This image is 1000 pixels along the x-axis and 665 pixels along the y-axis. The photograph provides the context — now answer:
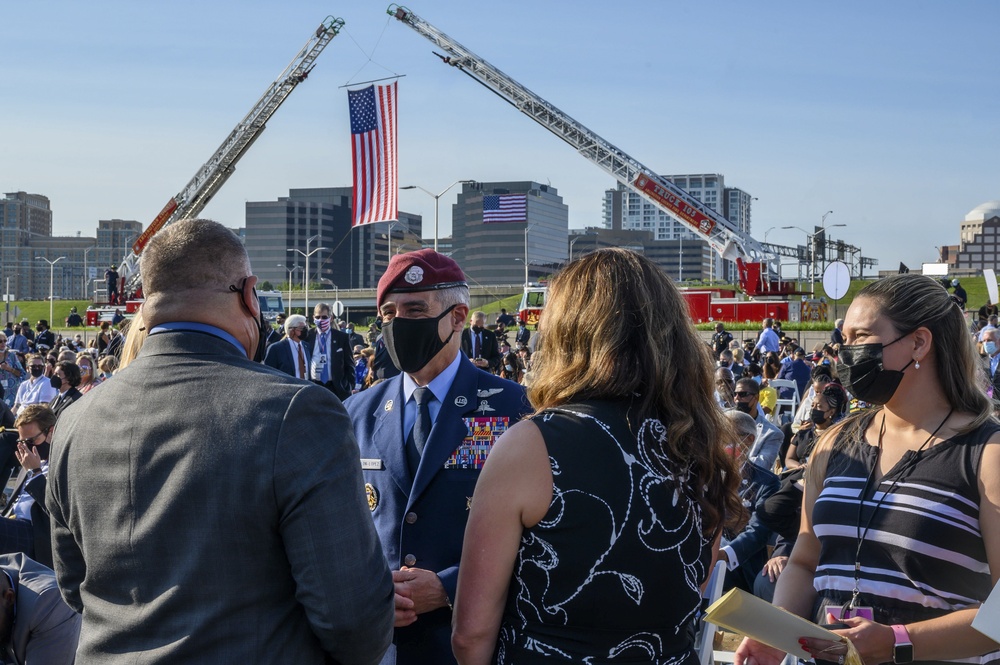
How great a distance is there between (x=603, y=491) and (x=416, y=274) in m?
1.42

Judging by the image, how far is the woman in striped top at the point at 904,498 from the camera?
8.85 feet

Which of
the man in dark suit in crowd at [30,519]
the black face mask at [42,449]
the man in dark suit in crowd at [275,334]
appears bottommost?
the man in dark suit in crowd at [30,519]

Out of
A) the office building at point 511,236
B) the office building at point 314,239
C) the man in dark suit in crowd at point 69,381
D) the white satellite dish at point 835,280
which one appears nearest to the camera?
the man in dark suit in crowd at point 69,381

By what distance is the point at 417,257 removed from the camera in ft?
11.2

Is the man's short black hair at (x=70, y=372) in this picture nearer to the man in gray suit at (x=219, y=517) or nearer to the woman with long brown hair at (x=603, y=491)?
the man in gray suit at (x=219, y=517)

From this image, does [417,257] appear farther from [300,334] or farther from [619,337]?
[300,334]

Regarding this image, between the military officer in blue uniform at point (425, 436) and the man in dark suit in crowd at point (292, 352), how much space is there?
8923 mm

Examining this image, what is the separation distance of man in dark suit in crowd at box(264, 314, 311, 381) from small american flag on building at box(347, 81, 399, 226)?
39.0ft

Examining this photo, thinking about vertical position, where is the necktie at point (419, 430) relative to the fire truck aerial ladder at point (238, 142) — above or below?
below

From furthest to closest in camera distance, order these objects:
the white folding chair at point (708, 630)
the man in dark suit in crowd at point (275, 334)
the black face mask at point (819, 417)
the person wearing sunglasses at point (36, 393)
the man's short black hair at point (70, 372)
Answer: the person wearing sunglasses at point (36, 393) < the man's short black hair at point (70, 372) < the black face mask at point (819, 417) < the white folding chair at point (708, 630) < the man in dark suit in crowd at point (275, 334)

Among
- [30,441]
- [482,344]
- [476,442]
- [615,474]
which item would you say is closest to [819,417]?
[476,442]

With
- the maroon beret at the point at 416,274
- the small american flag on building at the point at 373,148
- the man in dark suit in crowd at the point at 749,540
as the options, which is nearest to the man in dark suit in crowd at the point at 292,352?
the man in dark suit in crowd at the point at 749,540

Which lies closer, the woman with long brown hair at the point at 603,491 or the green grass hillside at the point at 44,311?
the woman with long brown hair at the point at 603,491

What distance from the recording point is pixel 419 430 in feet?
10.3
